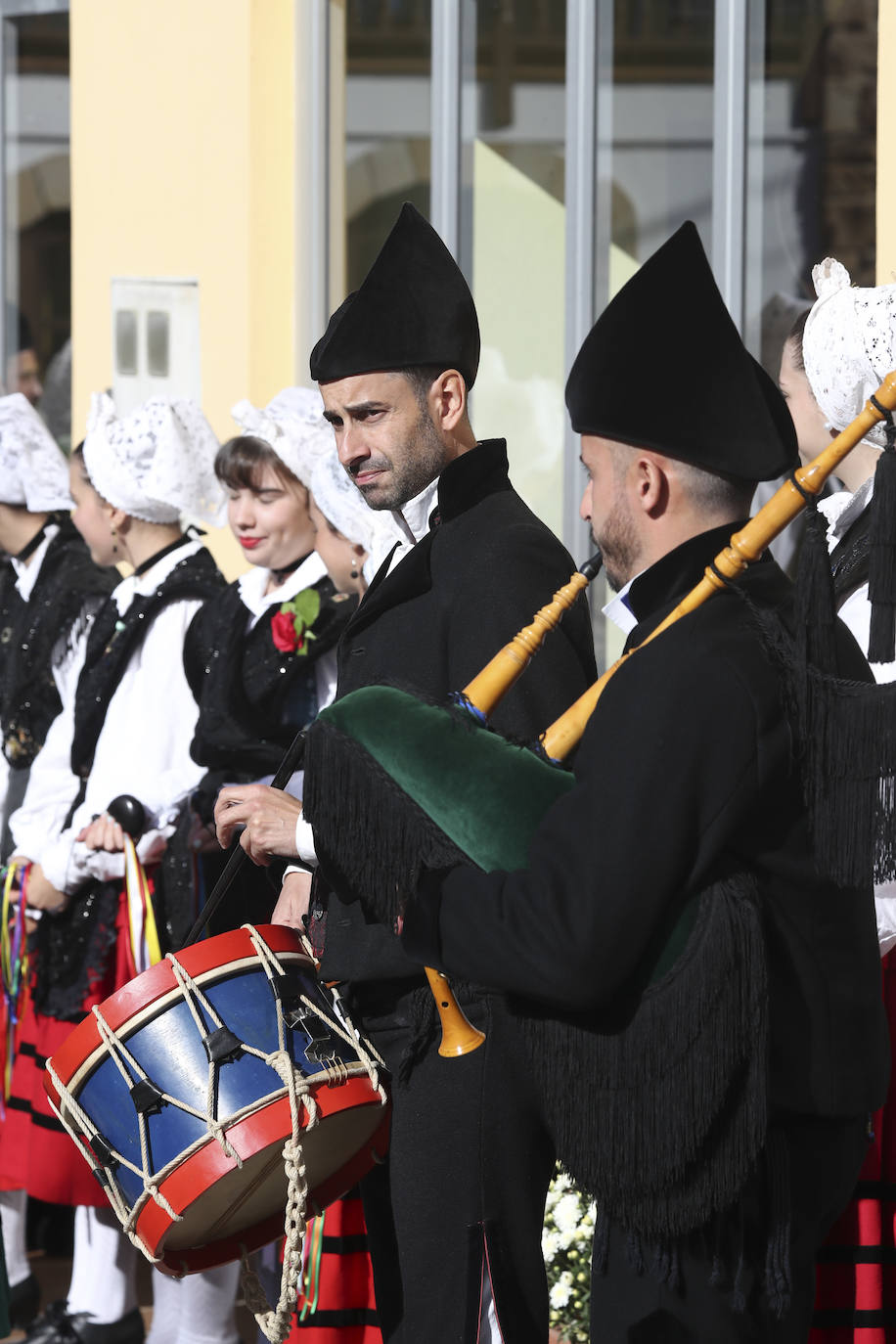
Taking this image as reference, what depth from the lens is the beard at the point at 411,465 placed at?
2914 millimetres

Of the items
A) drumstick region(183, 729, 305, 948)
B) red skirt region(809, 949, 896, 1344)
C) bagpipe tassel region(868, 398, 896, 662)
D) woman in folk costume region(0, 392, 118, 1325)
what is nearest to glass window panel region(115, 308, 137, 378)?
woman in folk costume region(0, 392, 118, 1325)

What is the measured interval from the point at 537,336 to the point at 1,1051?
3.09 meters

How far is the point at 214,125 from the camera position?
6.93 metres

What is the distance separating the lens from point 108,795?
4.60 meters

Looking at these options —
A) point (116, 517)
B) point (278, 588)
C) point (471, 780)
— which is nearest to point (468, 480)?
point (471, 780)

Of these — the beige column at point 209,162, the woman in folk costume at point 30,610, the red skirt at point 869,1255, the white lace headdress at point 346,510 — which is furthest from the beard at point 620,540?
the beige column at point 209,162

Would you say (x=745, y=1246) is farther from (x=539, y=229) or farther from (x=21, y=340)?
(x=21, y=340)

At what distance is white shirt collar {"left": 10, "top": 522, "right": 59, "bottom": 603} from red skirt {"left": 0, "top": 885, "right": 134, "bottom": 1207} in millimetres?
1246

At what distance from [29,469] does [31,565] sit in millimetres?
315

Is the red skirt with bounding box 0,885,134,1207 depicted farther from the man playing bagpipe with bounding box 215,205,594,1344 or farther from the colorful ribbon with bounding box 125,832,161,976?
the man playing bagpipe with bounding box 215,205,594,1344

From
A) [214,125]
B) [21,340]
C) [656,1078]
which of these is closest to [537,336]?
[214,125]

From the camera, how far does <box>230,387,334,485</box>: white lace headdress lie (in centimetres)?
450

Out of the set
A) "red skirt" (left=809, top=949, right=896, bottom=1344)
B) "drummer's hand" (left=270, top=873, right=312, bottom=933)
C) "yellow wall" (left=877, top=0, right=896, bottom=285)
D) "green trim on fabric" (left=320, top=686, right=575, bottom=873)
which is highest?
"yellow wall" (left=877, top=0, right=896, bottom=285)

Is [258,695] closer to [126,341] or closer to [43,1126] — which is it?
[43,1126]
